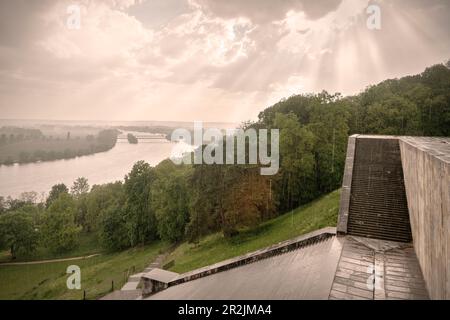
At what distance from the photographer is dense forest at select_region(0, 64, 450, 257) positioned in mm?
20688

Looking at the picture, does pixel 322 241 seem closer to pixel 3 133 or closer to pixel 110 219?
pixel 110 219

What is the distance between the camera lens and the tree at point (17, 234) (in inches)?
1395

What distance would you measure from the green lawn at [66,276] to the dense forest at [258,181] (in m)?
3.43

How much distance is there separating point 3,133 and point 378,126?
8949cm

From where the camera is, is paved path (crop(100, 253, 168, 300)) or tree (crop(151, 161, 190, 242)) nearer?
paved path (crop(100, 253, 168, 300))

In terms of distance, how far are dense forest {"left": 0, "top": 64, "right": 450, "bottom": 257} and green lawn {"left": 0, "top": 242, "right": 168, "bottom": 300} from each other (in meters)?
3.43

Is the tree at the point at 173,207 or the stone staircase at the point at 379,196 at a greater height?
the stone staircase at the point at 379,196

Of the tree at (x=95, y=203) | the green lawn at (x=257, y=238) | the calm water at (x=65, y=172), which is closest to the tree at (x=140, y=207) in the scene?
the tree at (x=95, y=203)

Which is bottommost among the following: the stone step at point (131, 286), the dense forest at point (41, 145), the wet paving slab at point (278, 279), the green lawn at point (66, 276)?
the green lawn at point (66, 276)

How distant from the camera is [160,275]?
46.3 feet

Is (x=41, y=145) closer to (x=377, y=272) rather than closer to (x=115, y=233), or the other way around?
(x=115, y=233)

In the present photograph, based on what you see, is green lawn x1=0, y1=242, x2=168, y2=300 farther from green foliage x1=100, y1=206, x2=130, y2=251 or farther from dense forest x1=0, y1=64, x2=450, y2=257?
dense forest x1=0, y1=64, x2=450, y2=257

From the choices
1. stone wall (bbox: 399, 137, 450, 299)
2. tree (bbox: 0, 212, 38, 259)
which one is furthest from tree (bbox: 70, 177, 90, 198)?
stone wall (bbox: 399, 137, 450, 299)

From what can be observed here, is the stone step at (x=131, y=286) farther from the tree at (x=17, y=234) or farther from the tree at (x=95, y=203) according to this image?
the tree at (x=95, y=203)
